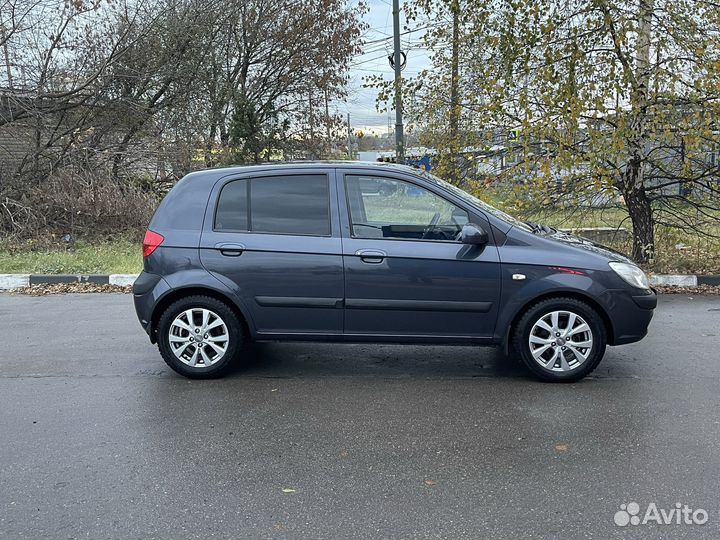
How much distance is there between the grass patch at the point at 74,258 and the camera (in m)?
10.5

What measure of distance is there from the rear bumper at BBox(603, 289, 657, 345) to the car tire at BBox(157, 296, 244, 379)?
3.01 metres

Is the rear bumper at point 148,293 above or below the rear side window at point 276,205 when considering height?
below

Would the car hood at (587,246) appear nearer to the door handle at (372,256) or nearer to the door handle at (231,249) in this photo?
the door handle at (372,256)

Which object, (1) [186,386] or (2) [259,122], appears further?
(2) [259,122]

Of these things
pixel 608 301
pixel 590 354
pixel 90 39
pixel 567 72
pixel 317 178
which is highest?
pixel 90 39

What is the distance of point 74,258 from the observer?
36.8 feet

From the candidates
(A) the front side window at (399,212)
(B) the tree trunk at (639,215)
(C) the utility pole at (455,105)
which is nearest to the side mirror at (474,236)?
(A) the front side window at (399,212)

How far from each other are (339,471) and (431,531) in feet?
2.57

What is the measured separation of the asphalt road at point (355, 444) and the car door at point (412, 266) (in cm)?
52

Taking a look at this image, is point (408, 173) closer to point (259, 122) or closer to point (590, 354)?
point (590, 354)

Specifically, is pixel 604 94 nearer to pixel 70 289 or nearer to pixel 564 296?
pixel 564 296

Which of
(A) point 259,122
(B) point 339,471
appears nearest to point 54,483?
(B) point 339,471

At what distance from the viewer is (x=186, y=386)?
5160 millimetres

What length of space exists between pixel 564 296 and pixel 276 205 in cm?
245
